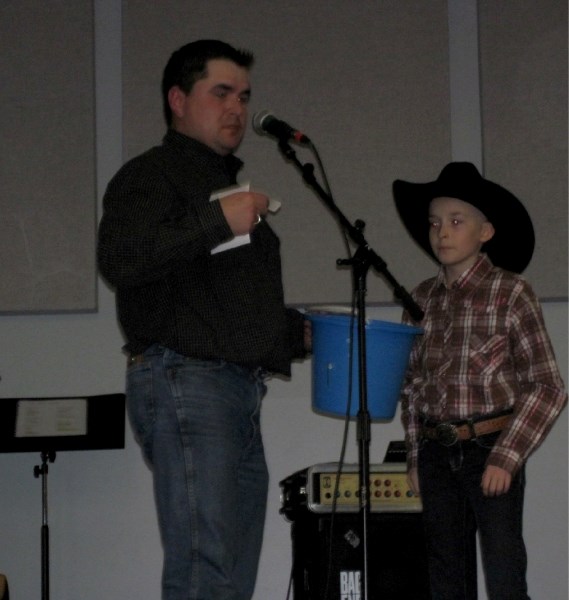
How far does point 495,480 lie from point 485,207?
0.80 metres

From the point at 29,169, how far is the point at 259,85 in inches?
39.1

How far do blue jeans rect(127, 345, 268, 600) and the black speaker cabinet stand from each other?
651 mm

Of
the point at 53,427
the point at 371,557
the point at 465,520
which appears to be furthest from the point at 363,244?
the point at 53,427

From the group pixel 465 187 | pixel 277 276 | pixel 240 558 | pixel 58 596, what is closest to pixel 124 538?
pixel 58 596

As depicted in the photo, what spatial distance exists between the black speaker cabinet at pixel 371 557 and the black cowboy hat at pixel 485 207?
34.2 inches

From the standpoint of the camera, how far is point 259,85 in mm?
3785

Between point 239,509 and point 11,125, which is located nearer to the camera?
point 239,509

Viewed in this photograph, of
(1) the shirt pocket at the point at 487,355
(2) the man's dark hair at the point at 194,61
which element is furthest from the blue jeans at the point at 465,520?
(2) the man's dark hair at the point at 194,61

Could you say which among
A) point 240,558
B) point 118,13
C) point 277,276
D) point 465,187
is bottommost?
point 240,558

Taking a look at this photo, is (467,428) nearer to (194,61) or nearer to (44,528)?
(194,61)

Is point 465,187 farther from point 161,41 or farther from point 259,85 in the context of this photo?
point 161,41

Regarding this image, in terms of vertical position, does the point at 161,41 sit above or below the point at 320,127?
above

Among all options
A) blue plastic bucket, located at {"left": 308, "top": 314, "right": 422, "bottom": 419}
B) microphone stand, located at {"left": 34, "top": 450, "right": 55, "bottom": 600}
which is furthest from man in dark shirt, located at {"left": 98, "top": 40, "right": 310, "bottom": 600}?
microphone stand, located at {"left": 34, "top": 450, "right": 55, "bottom": 600}

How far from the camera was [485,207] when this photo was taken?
2678 mm
